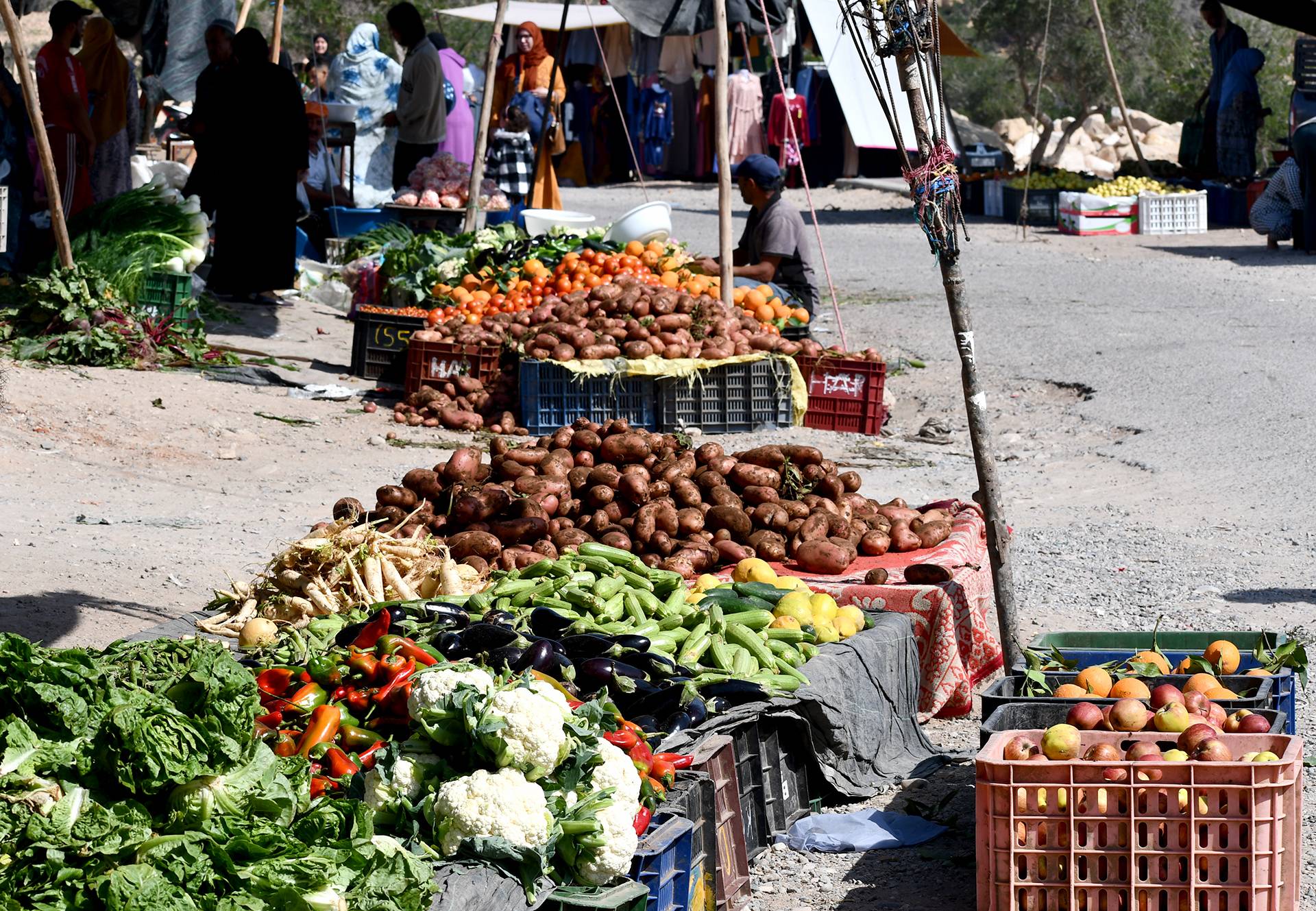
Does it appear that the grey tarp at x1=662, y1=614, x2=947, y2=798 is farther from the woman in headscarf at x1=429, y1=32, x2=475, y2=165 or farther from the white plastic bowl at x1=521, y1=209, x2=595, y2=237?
the woman in headscarf at x1=429, y1=32, x2=475, y2=165

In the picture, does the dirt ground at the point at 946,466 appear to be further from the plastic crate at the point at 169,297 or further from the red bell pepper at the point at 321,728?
the red bell pepper at the point at 321,728

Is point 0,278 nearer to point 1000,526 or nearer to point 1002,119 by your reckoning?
point 1000,526

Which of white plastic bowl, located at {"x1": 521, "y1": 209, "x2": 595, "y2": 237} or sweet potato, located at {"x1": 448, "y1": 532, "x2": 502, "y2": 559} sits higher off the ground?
white plastic bowl, located at {"x1": 521, "y1": 209, "x2": 595, "y2": 237}

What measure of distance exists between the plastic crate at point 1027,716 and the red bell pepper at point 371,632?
66.8 inches

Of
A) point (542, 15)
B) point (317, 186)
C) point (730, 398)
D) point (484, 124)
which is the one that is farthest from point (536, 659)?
point (542, 15)

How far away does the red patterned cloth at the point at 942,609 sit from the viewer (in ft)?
17.9

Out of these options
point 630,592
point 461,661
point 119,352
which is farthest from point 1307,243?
point 461,661

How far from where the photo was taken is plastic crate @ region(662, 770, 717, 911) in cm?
354

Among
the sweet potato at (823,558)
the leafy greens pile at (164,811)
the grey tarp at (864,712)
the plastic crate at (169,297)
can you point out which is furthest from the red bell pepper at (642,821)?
the plastic crate at (169,297)

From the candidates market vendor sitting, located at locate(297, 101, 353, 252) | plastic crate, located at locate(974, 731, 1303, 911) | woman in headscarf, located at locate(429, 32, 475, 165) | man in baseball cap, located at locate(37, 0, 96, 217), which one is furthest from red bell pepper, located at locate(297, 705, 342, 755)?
woman in headscarf, located at locate(429, 32, 475, 165)

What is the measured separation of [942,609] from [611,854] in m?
2.65

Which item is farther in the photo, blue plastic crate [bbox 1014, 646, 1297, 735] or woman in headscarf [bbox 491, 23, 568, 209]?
woman in headscarf [bbox 491, 23, 568, 209]

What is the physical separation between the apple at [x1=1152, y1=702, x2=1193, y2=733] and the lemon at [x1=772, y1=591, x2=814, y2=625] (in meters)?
1.40

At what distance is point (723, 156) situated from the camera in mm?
9688
